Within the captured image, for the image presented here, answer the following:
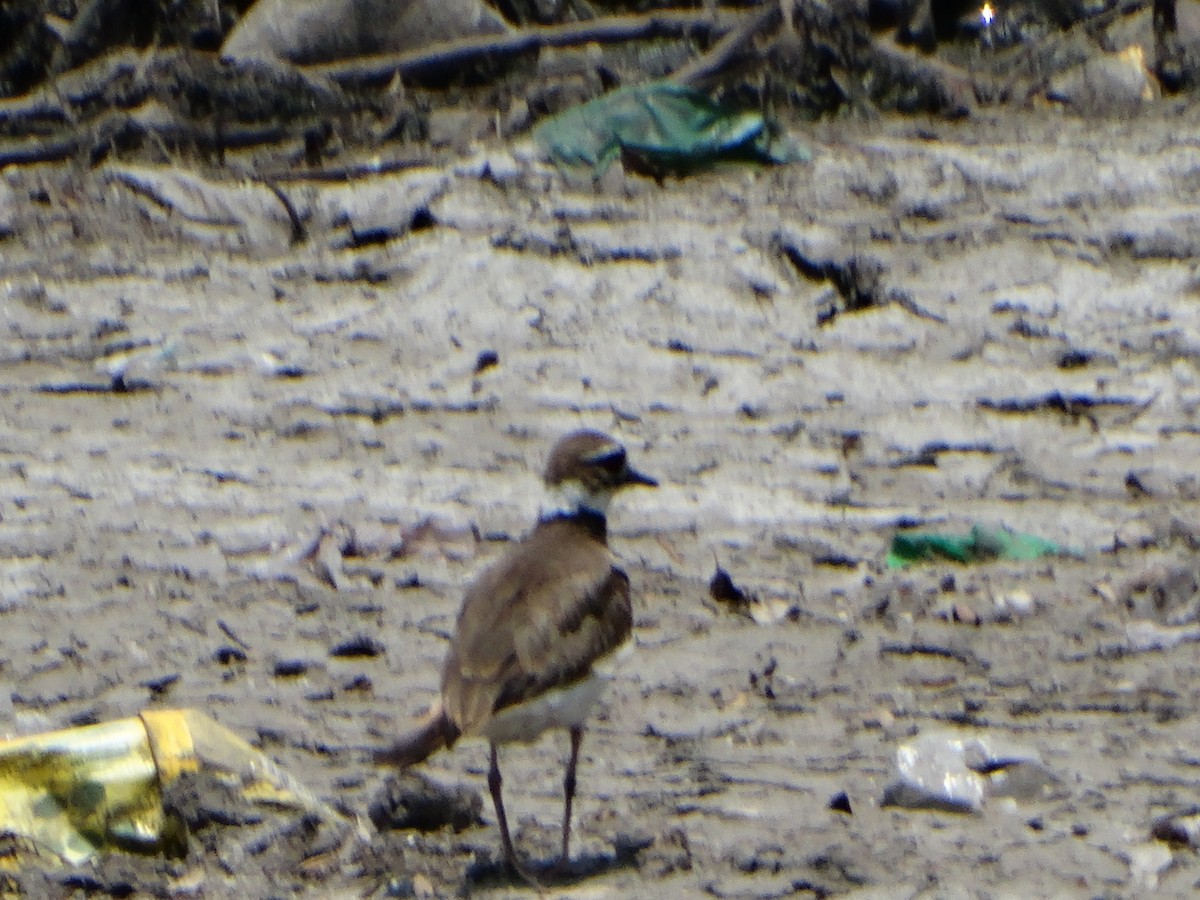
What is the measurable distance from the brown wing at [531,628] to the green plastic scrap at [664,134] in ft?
16.8

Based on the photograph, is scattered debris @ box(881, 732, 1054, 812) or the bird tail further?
Answer: scattered debris @ box(881, 732, 1054, 812)

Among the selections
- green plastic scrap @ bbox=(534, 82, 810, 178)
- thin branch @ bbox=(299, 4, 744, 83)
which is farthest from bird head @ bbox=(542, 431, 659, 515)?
thin branch @ bbox=(299, 4, 744, 83)

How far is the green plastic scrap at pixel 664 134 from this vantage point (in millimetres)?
10555

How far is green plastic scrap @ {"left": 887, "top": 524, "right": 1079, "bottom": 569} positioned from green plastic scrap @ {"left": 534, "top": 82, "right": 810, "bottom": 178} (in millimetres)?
3715

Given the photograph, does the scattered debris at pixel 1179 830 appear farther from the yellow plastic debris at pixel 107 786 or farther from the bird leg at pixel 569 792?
the yellow plastic debris at pixel 107 786

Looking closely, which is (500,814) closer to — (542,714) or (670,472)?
(542,714)

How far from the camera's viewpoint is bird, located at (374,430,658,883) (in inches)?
193

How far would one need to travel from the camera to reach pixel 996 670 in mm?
6297

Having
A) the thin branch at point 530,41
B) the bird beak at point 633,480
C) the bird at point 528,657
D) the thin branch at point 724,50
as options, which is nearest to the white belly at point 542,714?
the bird at point 528,657

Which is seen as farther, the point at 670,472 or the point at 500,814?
the point at 670,472

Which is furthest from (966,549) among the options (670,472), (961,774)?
(961,774)

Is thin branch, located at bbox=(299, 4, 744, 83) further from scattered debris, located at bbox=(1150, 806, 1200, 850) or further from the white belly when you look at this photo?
scattered debris, located at bbox=(1150, 806, 1200, 850)

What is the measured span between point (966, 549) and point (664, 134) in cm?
399

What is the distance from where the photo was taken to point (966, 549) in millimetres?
7297
